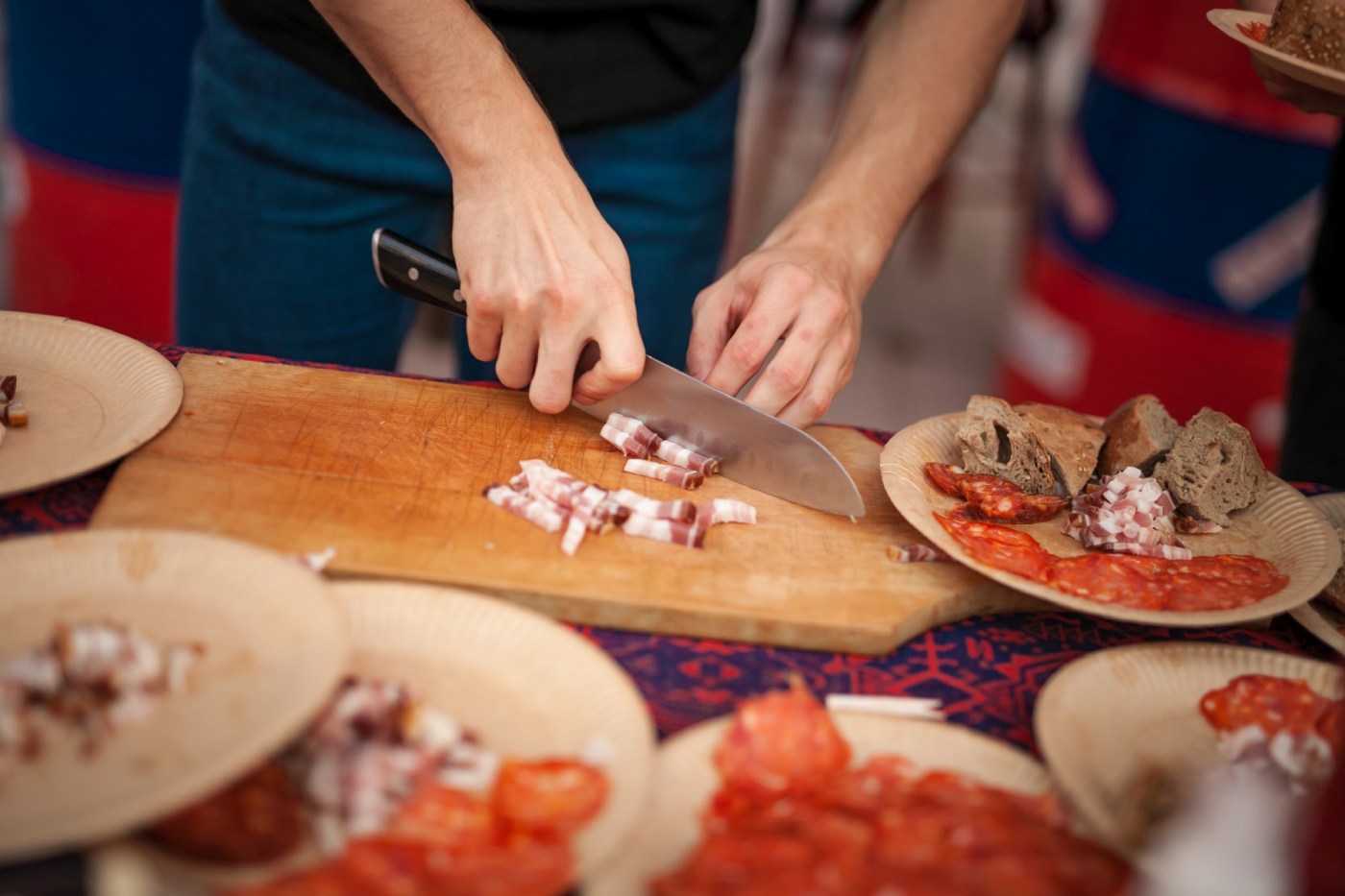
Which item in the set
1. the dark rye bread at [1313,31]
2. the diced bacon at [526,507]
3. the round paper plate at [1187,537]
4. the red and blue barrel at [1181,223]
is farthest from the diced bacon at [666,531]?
the red and blue barrel at [1181,223]

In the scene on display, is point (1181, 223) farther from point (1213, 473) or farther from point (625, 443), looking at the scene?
point (625, 443)

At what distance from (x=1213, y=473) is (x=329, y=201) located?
182cm

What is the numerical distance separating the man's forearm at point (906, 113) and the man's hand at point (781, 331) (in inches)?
7.3

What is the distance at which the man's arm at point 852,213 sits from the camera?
82.3 inches

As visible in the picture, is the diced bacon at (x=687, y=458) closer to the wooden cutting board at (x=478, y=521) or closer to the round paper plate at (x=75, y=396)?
the wooden cutting board at (x=478, y=521)

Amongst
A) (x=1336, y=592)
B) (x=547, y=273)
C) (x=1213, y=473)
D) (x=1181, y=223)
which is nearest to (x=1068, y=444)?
(x=1213, y=473)

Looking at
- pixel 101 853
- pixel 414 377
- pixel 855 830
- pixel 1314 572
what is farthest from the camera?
pixel 414 377

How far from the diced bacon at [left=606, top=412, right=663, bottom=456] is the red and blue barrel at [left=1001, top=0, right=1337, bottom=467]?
8.44 ft

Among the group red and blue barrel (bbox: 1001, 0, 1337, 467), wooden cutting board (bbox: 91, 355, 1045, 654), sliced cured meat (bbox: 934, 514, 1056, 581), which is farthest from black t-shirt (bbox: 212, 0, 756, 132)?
red and blue barrel (bbox: 1001, 0, 1337, 467)

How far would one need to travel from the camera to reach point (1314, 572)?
5.70 feet

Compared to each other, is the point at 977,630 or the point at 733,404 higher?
the point at 733,404

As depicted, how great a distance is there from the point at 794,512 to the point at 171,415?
1030 millimetres

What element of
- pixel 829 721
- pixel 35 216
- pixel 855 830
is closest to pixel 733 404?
pixel 829 721

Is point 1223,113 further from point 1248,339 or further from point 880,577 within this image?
point 880,577
